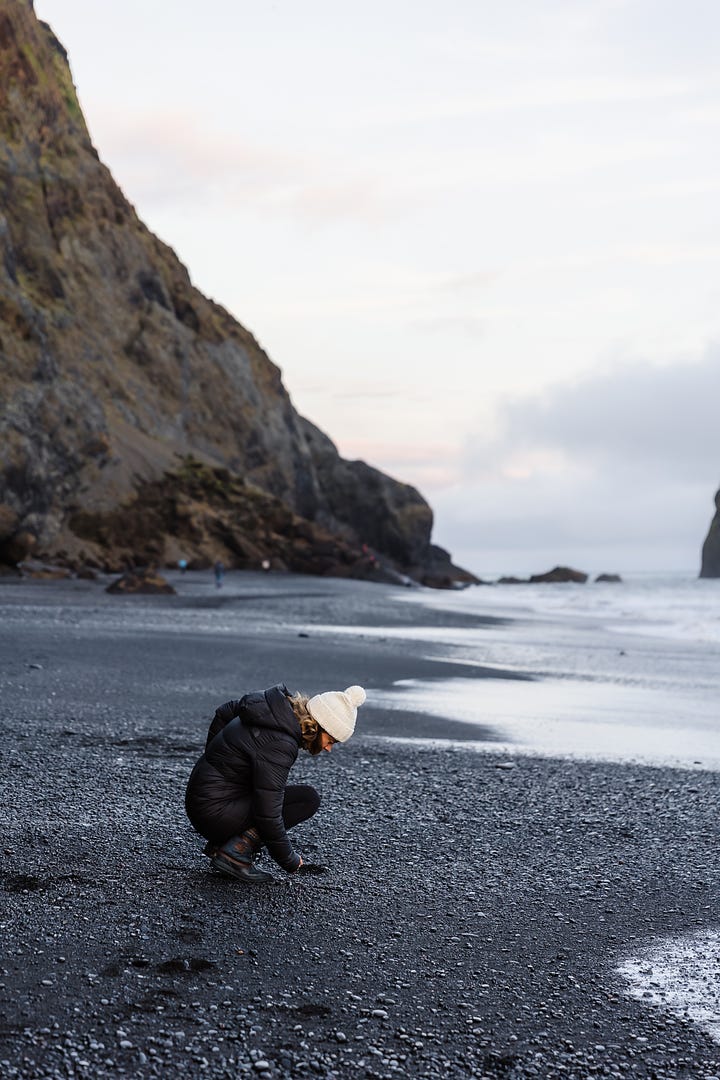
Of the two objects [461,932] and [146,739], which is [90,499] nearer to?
[146,739]

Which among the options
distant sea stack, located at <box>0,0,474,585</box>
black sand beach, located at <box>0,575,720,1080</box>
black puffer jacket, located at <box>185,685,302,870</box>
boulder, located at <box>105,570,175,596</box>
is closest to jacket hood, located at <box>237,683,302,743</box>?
black puffer jacket, located at <box>185,685,302,870</box>

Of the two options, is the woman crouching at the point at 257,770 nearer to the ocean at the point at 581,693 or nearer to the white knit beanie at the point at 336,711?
the white knit beanie at the point at 336,711

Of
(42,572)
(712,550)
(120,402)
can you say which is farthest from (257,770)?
(712,550)

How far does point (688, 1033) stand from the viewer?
387 cm

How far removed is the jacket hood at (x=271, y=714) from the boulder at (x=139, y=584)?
28317 millimetres

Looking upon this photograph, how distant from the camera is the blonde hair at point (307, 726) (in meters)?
5.34

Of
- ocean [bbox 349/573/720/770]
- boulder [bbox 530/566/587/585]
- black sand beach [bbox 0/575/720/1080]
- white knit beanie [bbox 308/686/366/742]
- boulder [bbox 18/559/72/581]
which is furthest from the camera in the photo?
boulder [bbox 530/566/587/585]

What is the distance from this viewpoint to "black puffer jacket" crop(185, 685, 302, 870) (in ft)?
17.5

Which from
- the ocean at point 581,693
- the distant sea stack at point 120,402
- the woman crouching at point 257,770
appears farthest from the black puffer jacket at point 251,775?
the distant sea stack at point 120,402

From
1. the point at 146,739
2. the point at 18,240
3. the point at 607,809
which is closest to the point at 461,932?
the point at 607,809

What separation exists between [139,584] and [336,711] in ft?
96.8

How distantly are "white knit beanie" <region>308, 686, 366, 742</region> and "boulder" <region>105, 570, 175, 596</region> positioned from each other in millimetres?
28507

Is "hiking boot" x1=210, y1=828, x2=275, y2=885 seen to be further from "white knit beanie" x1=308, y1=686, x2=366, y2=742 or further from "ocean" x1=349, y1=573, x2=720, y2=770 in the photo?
"ocean" x1=349, y1=573, x2=720, y2=770

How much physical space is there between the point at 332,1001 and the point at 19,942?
1426 millimetres
